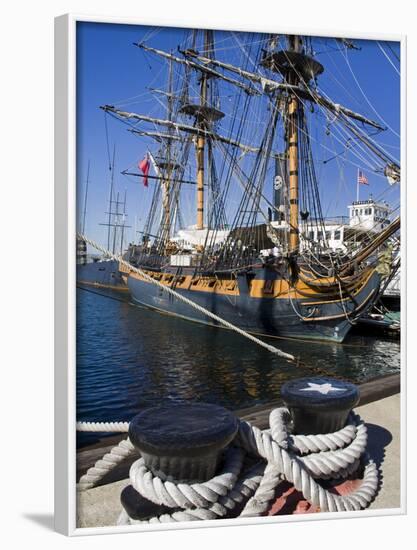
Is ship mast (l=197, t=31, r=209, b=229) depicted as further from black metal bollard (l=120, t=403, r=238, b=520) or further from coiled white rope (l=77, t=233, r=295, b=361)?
black metal bollard (l=120, t=403, r=238, b=520)

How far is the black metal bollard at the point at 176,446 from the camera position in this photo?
2.98m

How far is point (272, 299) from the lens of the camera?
698cm

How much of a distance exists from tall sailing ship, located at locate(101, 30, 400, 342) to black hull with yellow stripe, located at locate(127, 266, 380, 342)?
22mm

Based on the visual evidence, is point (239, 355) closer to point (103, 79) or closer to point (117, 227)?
point (117, 227)

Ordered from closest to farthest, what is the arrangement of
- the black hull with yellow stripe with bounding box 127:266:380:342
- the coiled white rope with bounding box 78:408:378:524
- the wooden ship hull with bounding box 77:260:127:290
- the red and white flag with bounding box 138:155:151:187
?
the coiled white rope with bounding box 78:408:378:524, the wooden ship hull with bounding box 77:260:127:290, the red and white flag with bounding box 138:155:151:187, the black hull with yellow stripe with bounding box 127:266:380:342

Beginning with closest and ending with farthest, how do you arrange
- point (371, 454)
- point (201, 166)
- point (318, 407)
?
point (318, 407) < point (371, 454) < point (201, 166)

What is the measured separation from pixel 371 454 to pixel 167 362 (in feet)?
5.91

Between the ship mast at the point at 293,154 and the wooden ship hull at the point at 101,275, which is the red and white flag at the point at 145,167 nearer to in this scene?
the wooden ship hull at the point at 101,275

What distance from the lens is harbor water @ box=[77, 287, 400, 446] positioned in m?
3.68

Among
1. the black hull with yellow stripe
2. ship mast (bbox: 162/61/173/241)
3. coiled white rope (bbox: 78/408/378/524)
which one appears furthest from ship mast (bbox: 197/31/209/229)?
coiled white rope (bbox: 78/408/378/524)

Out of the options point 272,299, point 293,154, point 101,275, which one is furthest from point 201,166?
point 272,299

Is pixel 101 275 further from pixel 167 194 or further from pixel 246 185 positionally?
pixel 246 185
